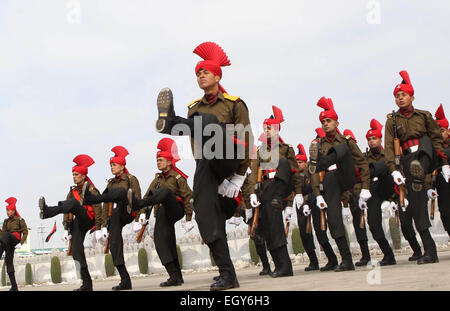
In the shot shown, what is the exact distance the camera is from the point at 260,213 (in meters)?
8.51

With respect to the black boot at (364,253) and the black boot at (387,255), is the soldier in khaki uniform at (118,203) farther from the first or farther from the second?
the black boot at (387,255)

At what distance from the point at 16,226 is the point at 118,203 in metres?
7.34

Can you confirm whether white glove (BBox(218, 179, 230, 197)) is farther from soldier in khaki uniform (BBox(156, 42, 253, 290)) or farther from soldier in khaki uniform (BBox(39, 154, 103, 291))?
soldier in khaki uniform (BBox(39, 154, 103, 291))

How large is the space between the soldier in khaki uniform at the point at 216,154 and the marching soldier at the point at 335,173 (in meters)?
2.16

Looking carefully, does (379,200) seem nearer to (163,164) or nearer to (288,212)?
(288,212)

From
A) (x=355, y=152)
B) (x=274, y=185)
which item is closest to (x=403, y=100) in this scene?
(x=355, y=152)

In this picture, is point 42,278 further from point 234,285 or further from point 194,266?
point 234,285

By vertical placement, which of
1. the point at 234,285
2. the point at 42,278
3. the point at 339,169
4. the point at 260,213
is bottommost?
the point at 42,278

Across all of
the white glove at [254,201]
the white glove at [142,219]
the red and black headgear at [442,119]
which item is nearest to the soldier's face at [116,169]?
the white glove at [142,219]

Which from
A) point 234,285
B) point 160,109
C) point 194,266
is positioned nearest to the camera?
point 160,109
